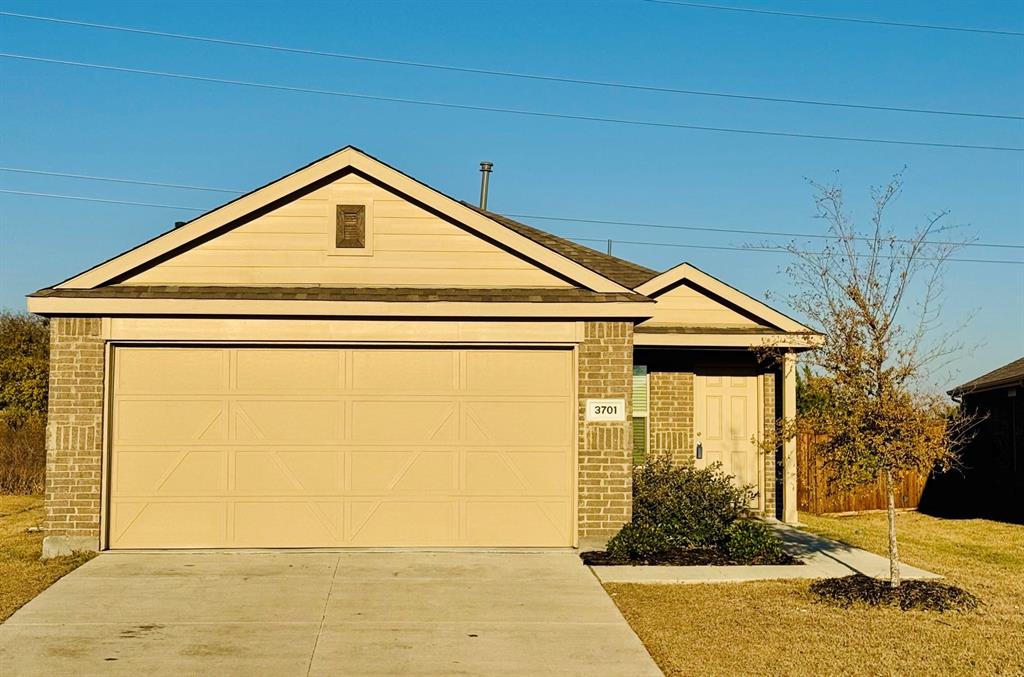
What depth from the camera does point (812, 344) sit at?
36.3 feet

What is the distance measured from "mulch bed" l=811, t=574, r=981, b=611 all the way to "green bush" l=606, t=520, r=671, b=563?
186cm

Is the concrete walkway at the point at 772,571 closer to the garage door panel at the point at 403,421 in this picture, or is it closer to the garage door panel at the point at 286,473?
the garage door panel at the point at 403,421

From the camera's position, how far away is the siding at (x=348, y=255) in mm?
12750

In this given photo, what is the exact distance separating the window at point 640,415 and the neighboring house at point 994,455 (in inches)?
240

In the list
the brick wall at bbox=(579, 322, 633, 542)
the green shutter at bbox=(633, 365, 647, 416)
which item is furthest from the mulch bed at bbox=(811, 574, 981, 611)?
the green shutter at bbox=(633, 365, 647, 416)

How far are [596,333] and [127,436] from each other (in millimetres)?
5464

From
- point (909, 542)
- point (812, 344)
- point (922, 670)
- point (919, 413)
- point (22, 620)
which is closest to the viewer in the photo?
point (922, 670)

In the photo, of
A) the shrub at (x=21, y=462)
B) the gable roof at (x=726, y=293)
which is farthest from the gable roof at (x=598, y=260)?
the shrub at (x=21, y=462)

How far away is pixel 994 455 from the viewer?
20.1 meters

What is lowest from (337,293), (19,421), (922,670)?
(922,670)

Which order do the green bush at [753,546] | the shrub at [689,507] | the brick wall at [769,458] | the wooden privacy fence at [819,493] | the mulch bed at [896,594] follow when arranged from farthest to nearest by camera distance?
the wooden privacy fence at [819,493] → the brick wall at [769,458] → the shrub at [689,507] → the green bush at [753,546] → the mulch bed at [896,594]

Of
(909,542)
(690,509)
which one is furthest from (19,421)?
(909,542)

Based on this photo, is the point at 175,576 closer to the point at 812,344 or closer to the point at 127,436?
the point at 127,436

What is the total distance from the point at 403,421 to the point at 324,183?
2.94 meters
